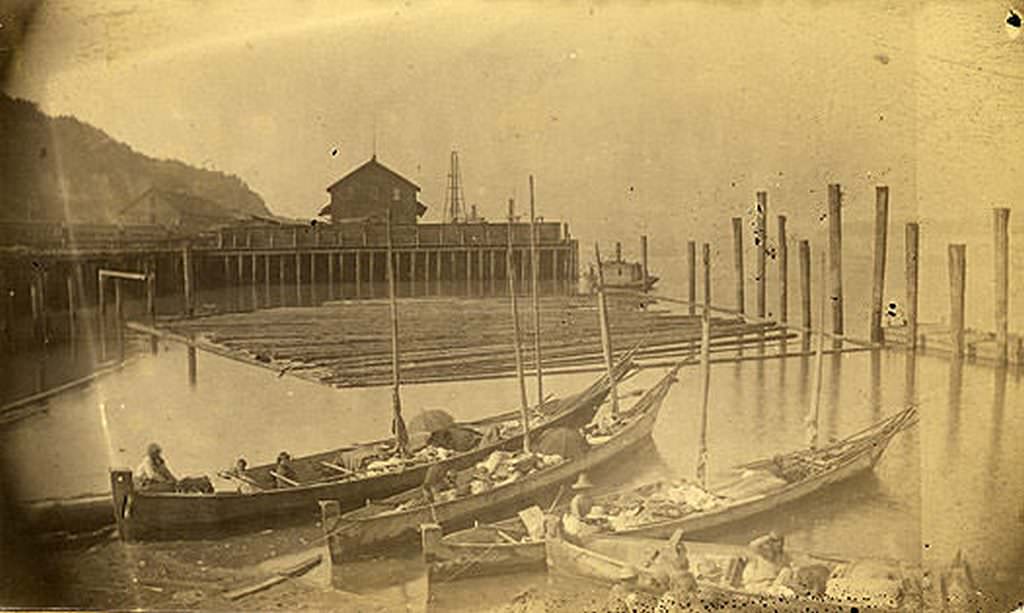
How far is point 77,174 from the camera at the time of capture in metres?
2.45

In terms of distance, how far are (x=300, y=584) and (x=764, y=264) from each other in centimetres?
117

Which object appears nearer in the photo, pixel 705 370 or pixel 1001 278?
pixel 1001 278

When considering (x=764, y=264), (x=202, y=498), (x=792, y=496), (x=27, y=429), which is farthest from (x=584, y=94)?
(x=27, y=429)

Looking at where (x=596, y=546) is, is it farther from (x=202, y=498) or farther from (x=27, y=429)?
(x=27, y=429)

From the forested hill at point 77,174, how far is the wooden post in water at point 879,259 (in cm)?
125

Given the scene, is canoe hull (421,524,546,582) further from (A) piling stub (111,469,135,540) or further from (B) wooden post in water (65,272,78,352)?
(B) wooden post in water (65,272,78,352)

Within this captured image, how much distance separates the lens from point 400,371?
2469 millimetres

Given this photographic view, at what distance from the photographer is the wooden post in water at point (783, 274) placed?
2.45 m

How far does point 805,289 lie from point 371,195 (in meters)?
0.92

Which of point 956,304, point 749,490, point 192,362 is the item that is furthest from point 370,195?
point 956,304

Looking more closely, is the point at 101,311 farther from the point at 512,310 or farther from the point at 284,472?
the point at 512,310

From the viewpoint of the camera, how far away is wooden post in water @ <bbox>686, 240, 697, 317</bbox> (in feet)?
7.97

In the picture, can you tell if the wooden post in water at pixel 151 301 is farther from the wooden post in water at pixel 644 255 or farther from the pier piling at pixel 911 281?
the pier piling at pixel 911 281

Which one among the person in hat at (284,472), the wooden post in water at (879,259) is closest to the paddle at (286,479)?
the person in hat at (284,472)
